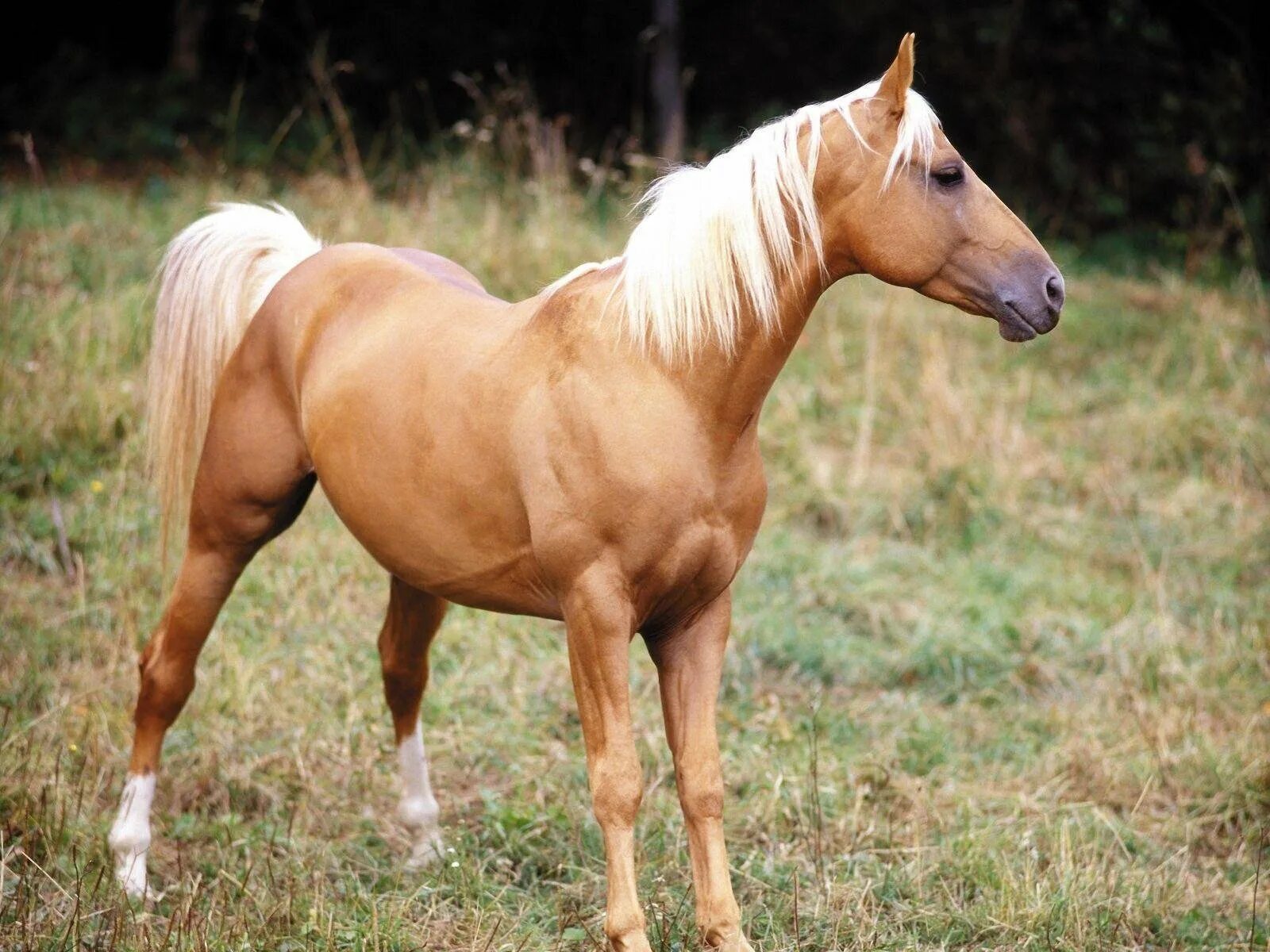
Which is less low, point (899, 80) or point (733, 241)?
point (899, 80)

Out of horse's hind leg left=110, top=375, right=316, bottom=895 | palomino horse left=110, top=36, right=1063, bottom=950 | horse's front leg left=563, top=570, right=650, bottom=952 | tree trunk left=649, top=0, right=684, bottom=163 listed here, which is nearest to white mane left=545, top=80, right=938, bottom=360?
palomino horse left=110, top=36, right=1063, bottom=950

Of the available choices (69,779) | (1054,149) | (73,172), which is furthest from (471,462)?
(1054,149)

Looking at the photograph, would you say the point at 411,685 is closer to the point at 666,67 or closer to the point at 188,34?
the point at 666,67

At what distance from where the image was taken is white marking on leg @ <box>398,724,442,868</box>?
3.45 meters

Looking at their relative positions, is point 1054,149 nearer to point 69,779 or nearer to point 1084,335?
point 1084,335

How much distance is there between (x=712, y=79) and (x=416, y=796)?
1006cm

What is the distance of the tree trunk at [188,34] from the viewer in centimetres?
1144

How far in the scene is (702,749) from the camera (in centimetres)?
262

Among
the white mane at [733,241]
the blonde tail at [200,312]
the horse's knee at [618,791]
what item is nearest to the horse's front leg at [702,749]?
the horse's knee at [618,791]

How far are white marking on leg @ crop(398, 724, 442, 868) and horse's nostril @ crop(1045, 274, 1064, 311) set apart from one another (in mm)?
2000

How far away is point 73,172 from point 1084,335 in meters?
7.19

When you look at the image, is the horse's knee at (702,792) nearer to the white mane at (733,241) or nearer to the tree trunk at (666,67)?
the white mane at (733,241)

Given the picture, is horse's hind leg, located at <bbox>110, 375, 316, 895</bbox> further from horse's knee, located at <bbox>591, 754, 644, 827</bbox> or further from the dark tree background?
the dark tree background

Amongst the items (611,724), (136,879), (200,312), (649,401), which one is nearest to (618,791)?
(611,724)
